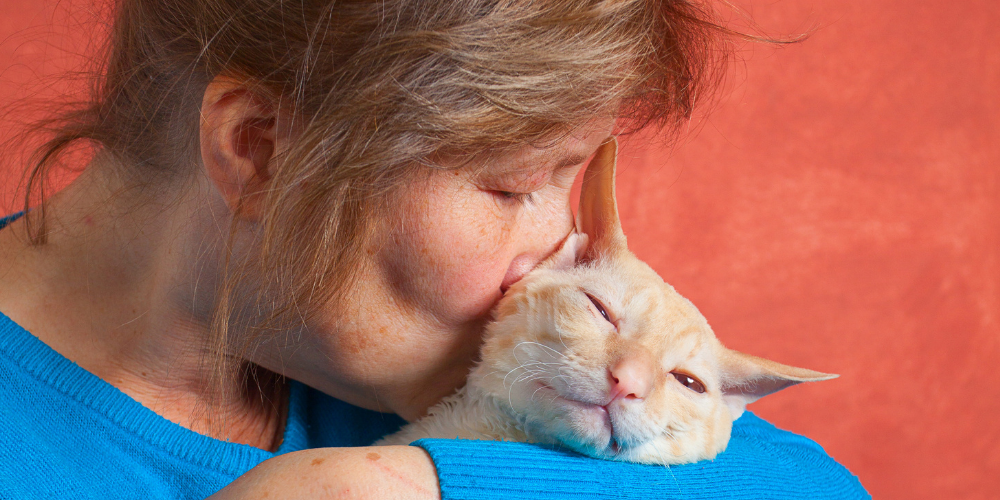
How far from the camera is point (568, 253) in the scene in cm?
107

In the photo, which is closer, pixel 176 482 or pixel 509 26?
pixel 509 26

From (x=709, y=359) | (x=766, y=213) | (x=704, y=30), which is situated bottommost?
(x=709, y=359)

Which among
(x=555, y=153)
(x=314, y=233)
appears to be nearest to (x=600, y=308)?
(x=555, y=153)

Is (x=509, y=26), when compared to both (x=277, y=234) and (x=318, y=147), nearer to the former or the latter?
(x=318, y=147)

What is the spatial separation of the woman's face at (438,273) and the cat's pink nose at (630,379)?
0.62 ft

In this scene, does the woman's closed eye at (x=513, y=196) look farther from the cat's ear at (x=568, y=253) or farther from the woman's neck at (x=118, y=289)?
the woman's neck at (x=118, y=289)

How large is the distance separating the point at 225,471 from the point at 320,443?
0.71 ft

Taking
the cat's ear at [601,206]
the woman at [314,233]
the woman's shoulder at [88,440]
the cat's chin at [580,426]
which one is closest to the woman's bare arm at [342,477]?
the woman at [314,233]

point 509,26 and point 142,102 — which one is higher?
point 509,26

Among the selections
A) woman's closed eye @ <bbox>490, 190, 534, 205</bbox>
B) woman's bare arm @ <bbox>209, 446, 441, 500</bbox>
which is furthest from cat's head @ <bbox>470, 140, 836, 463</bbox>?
woman's bare arm @ <bbox>209, 446, 441, 500</bbox>

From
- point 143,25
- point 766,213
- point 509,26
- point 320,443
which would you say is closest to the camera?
point 509,26

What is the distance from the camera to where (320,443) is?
3.97 ft

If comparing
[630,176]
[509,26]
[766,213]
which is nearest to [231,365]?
[509,26]

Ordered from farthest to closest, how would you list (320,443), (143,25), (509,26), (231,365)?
1. (320,443)
2. (231,365)
3. (143,25)
4. (509,26)
